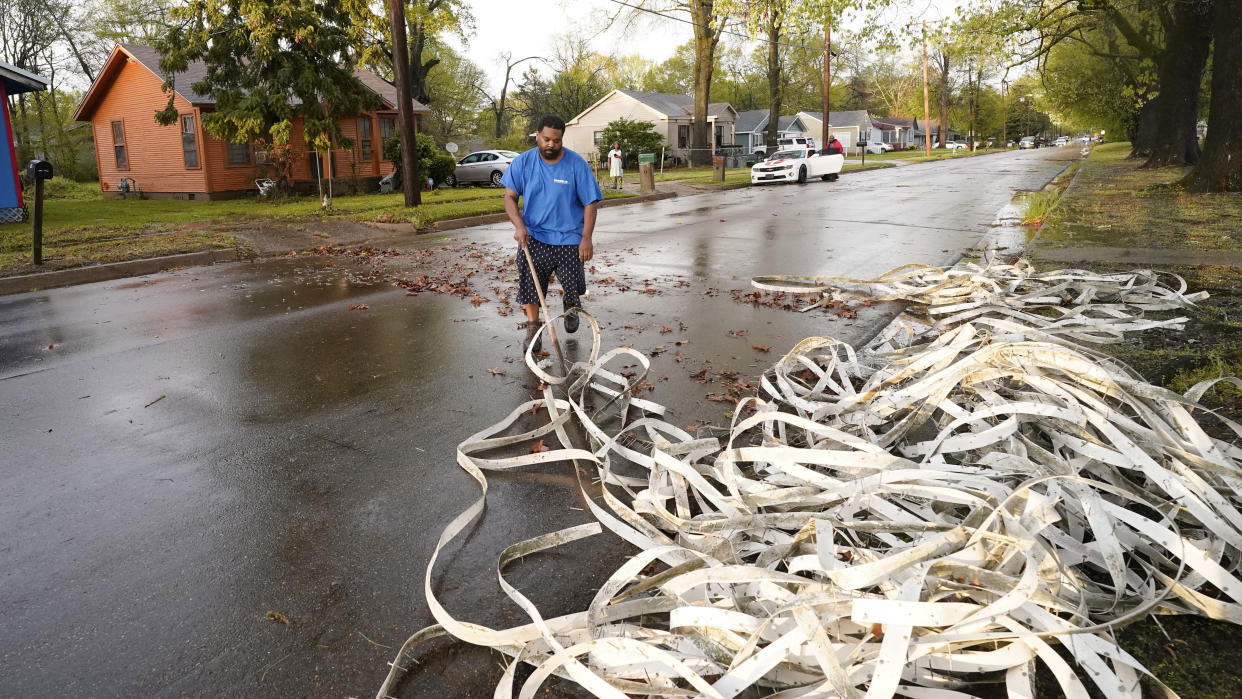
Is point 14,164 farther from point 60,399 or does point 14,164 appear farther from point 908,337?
point 908,337

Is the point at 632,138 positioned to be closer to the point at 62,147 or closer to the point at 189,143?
the point at 189,143

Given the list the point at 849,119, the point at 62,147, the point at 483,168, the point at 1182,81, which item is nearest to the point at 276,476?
the point at 483,168

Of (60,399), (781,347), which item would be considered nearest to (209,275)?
(60,399)

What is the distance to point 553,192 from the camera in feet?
21.2

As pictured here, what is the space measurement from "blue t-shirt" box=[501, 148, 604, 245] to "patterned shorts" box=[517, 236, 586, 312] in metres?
0.06

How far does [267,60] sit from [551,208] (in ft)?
64.2

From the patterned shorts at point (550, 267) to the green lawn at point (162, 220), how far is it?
27.0ft

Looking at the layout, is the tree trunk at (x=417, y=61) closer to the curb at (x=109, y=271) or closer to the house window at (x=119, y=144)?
the house window at (x=119, y=144)

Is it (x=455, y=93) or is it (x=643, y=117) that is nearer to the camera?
(x=643, y=117)

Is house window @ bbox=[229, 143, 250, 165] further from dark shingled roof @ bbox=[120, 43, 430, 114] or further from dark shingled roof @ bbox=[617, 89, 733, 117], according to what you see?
dark shingled roof @ bbox=[617, 89, 733, 117]

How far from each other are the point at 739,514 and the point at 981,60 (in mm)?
28522

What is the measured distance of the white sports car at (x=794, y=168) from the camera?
31844 mm

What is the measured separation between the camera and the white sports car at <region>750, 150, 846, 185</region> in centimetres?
3184

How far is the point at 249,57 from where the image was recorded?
23047mm
